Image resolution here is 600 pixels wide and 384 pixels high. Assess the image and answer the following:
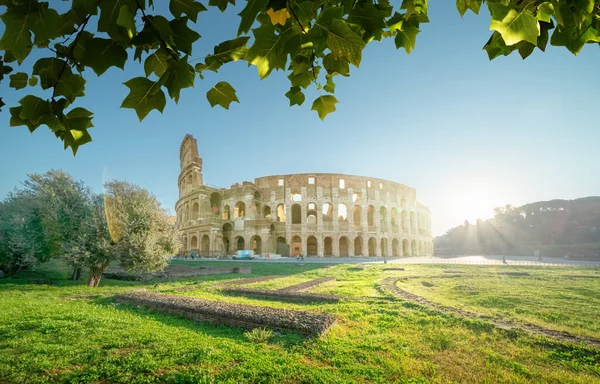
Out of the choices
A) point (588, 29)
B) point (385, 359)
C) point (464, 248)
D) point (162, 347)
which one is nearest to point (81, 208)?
point (162, 347)

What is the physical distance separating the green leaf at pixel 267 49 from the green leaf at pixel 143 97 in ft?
1.24

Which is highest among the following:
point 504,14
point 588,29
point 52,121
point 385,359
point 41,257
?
point 588,29

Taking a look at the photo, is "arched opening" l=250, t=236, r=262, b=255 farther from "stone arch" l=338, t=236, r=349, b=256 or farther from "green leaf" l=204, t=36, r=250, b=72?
"green leaf" l=204, t=36, r=250, b=72

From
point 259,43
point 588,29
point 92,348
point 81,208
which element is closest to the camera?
point 259,43

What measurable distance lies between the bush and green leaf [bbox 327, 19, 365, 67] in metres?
4.88

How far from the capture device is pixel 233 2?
4.73ft

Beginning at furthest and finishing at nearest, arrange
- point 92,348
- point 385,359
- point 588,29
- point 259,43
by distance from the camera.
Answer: point 92,348 < point 385,359 < point 588,29 < point 259,43

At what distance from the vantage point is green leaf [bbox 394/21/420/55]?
1483 millimetres

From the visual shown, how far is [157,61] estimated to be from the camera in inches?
47.9

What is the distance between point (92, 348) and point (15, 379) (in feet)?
3.20

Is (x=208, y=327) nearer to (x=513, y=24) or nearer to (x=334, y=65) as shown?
(x=334, y=65)

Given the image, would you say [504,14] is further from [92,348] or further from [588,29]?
[92,348]

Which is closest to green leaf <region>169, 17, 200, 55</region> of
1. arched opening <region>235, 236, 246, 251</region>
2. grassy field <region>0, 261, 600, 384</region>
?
grassy field <region>0, 261, 600, 384</region>

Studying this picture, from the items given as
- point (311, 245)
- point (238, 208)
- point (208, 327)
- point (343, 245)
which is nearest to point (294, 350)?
point (208, 327)
